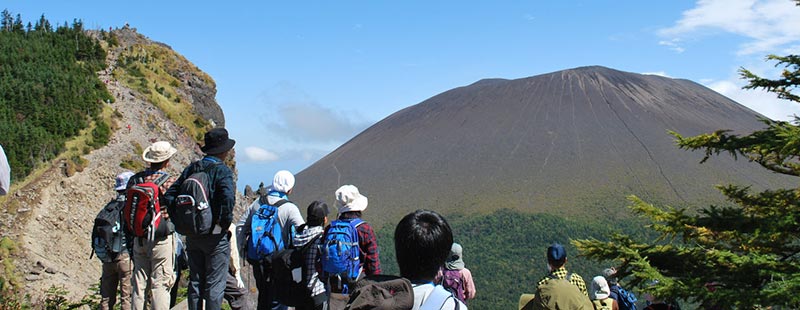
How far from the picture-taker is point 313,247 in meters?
5.08

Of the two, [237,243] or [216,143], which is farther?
[237,243]

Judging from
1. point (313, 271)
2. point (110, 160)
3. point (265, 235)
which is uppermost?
point (110, 160)

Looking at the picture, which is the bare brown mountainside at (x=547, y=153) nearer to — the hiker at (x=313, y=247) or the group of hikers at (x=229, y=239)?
the group of hikers at (x=229, y=239)

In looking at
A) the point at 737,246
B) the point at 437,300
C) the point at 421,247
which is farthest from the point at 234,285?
the point at 737,246

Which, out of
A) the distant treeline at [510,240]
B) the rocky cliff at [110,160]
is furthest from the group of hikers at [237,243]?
the distant treeline at [510,240]

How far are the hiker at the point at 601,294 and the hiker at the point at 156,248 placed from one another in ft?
12.7

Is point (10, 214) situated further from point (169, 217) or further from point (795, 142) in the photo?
point (795, 142)

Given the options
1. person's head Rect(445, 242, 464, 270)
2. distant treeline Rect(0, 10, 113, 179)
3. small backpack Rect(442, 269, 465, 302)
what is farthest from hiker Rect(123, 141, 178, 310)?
distant treeline Rect(0, 10, 113, 179)

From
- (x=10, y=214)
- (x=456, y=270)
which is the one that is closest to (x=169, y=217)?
(x=456, y=270)

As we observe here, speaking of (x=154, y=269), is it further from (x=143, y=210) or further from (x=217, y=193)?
(x=217, y=193)

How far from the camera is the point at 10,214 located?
14477 mm

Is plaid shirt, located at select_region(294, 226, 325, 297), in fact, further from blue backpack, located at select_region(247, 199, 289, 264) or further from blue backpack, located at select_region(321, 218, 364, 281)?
blue backpack, located at select_region(247, 199, 289, 264)

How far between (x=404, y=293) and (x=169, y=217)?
3.20 metres

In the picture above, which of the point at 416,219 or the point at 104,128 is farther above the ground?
the point at 104,128
